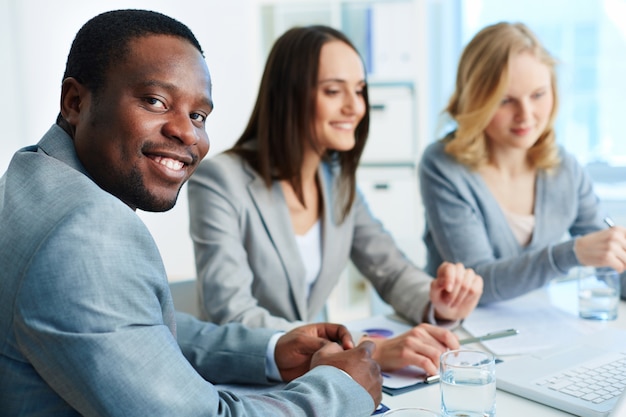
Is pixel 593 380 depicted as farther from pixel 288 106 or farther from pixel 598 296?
pixel 288 106

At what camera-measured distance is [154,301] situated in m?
0.71

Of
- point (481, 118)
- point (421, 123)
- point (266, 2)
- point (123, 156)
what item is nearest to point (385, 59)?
point (421, 123)

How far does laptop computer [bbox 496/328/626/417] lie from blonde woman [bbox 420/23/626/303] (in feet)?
1.69

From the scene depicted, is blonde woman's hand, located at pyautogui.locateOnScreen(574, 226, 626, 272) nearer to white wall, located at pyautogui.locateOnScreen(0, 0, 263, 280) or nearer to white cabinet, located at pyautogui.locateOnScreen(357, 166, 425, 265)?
white cabinet, located at pyautogui.locateOnScreen(357, 166, 425, 265)

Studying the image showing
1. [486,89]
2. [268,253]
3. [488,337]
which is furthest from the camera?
[486,89]

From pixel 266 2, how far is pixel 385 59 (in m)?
0.66

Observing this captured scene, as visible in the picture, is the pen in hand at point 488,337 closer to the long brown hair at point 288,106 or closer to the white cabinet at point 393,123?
the long brown hair at point 288,106

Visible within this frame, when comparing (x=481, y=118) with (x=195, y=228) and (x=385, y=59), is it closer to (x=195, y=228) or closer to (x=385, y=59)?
(x=195, y=228)

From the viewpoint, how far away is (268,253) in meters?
1.59

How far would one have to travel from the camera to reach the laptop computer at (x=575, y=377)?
92cm

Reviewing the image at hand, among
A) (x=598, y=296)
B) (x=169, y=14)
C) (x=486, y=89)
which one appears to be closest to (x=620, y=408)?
(x=598, y=296)

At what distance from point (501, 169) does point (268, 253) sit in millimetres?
810

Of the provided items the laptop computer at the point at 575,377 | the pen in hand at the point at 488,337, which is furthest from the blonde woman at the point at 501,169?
the laptop computer at the point at 575,377

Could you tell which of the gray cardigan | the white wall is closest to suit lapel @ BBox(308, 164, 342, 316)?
the gray cardigan
